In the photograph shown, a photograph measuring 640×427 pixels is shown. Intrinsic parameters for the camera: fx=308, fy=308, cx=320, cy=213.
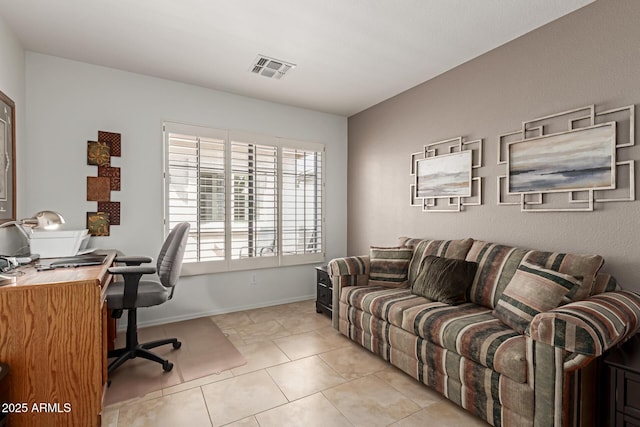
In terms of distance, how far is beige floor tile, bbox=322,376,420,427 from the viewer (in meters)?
1.85

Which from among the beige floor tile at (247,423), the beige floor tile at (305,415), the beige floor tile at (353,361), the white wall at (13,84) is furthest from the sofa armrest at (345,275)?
the white wall at (13,84)

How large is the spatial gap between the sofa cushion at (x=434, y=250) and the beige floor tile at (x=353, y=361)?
0.79 metres

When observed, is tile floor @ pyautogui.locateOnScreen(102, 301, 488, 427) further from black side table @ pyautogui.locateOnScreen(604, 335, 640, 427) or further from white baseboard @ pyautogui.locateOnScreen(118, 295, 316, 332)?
white baseboard @ pyautogui.locateOnScreen(118, 295, 316, 332)

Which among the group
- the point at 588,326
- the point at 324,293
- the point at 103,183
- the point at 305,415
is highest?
the point at 103,183

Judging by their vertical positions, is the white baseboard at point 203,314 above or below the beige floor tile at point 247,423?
above

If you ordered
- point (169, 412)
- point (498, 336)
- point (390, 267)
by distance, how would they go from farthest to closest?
point (390, 267) < point (169, 412) < point (498, 336)

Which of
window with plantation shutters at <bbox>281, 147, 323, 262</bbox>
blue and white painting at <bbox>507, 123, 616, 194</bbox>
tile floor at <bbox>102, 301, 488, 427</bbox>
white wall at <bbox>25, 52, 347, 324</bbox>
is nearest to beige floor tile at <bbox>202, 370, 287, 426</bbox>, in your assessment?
tile floor at <bbox>102, 301, 488, 427</bbox>

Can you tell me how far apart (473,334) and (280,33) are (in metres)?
2.60

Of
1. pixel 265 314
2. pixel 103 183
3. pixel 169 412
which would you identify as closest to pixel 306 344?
pixel 265 314

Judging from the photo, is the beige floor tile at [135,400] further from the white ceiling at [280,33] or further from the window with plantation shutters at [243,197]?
the white ceiling at [280,33]

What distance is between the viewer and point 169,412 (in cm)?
190

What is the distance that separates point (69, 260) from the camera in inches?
83.6

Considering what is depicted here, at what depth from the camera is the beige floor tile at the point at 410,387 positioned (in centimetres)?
204

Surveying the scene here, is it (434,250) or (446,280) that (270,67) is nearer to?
(434,250)
